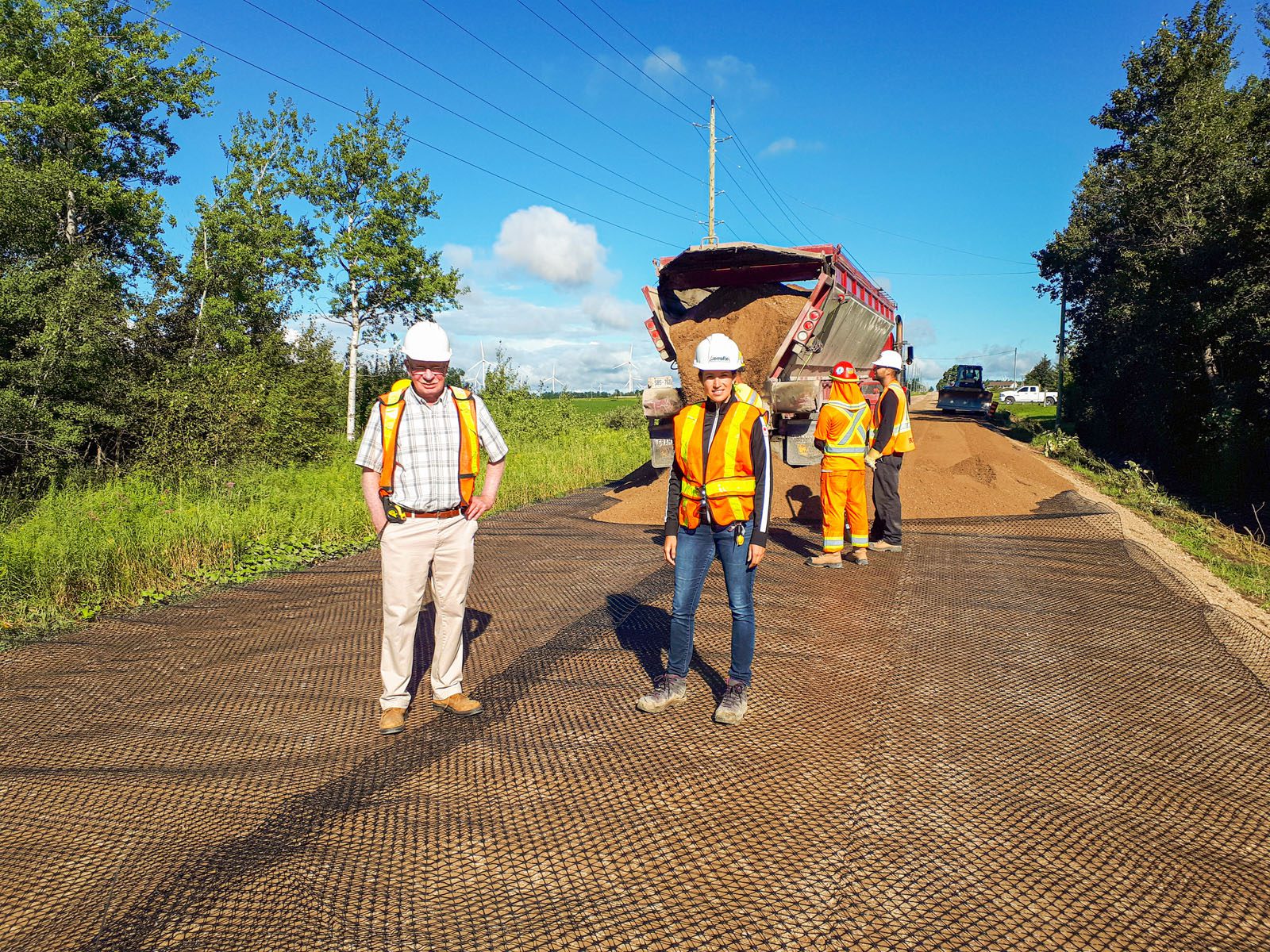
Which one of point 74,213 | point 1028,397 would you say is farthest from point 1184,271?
point 1028,397

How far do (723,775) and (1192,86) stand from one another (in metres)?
24.7

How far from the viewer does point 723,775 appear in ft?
9.66

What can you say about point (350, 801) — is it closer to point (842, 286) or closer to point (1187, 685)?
point (1187, 685)

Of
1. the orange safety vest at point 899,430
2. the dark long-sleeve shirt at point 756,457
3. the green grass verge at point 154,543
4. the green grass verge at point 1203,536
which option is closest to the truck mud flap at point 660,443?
the green grass verge at point 154,543

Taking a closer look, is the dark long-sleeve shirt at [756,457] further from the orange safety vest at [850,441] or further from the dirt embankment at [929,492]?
the dirt embankment at [929,492]

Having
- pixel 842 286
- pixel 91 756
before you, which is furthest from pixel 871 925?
pixel 842 286

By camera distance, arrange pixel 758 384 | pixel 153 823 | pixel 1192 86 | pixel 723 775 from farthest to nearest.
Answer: pixel 1192 86
pixel 758 384
pixel 723 775
pixel 153 823

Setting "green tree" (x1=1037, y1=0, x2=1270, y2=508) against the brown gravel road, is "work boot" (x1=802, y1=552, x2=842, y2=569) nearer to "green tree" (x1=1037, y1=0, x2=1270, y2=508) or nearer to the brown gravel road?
the brown gravel road

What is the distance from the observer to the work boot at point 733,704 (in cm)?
341

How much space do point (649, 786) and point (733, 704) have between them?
29.3 inches

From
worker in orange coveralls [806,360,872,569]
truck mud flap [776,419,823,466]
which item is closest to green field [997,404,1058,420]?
truck mud flap [776,419,823,466]

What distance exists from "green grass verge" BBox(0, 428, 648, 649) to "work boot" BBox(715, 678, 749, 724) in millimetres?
4328

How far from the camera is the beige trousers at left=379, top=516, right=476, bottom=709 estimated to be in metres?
3.47

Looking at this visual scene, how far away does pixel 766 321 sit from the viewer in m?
9.29
